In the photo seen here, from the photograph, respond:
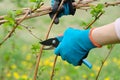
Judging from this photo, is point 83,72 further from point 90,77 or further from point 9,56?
point 9,56

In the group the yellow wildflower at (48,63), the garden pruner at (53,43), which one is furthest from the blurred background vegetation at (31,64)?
the garden pruner at (53,43)

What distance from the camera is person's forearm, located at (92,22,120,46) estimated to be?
6.85 ft

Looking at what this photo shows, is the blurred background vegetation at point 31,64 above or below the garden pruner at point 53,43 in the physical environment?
below

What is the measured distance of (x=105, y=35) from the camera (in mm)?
2109

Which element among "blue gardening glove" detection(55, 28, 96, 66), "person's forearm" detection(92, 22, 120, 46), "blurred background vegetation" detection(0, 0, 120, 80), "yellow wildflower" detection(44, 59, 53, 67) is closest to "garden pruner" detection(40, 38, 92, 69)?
"blue gardening glove" detection(55, 28, 96, 66)

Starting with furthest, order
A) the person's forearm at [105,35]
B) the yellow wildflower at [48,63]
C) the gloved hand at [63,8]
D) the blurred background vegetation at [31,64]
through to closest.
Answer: the yellow wildflower at [48,63] → the blurred background vegetation at [31,64] → the gloved hand at [63,8] → the person's forearm at [105,35]

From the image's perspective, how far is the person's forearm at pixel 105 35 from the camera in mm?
2088

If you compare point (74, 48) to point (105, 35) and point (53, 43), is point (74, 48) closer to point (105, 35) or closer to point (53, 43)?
point (53, 43)

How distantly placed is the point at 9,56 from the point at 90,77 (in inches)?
37.4

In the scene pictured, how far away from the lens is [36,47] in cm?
230

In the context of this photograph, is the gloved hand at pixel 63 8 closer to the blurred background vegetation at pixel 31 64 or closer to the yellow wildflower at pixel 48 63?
the blurred background vegetation at pixel 31 64

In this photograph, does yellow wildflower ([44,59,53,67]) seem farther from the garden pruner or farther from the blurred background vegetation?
the garden pruner

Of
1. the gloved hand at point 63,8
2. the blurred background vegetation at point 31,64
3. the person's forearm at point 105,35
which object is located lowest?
the blurred background vegetation at point 31,64

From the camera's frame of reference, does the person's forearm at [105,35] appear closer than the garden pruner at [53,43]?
Yes
